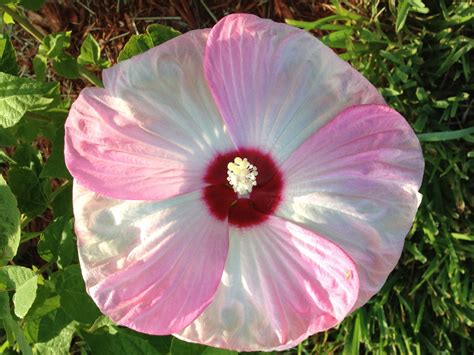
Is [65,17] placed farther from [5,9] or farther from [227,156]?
[227,156]

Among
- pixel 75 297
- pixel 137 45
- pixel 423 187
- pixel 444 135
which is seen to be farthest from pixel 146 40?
pixel 423 187

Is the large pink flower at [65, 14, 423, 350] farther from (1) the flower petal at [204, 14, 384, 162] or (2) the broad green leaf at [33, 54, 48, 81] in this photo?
(2) the broad green leaf at [33, 54, 48, 81]

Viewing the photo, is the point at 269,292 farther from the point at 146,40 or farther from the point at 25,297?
the point at 146,40

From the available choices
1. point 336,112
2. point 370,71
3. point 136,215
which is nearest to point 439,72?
point 370,71

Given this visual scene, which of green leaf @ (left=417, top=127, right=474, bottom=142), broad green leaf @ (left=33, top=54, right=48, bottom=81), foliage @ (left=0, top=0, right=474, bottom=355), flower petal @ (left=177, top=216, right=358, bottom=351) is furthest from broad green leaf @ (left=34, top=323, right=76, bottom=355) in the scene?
green leaf @ (left=417, top=127, right=474, bottom=142)

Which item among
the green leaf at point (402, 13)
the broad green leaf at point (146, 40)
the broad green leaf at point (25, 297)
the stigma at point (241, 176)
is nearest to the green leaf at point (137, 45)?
the broad green leaf at point (146, 40)
